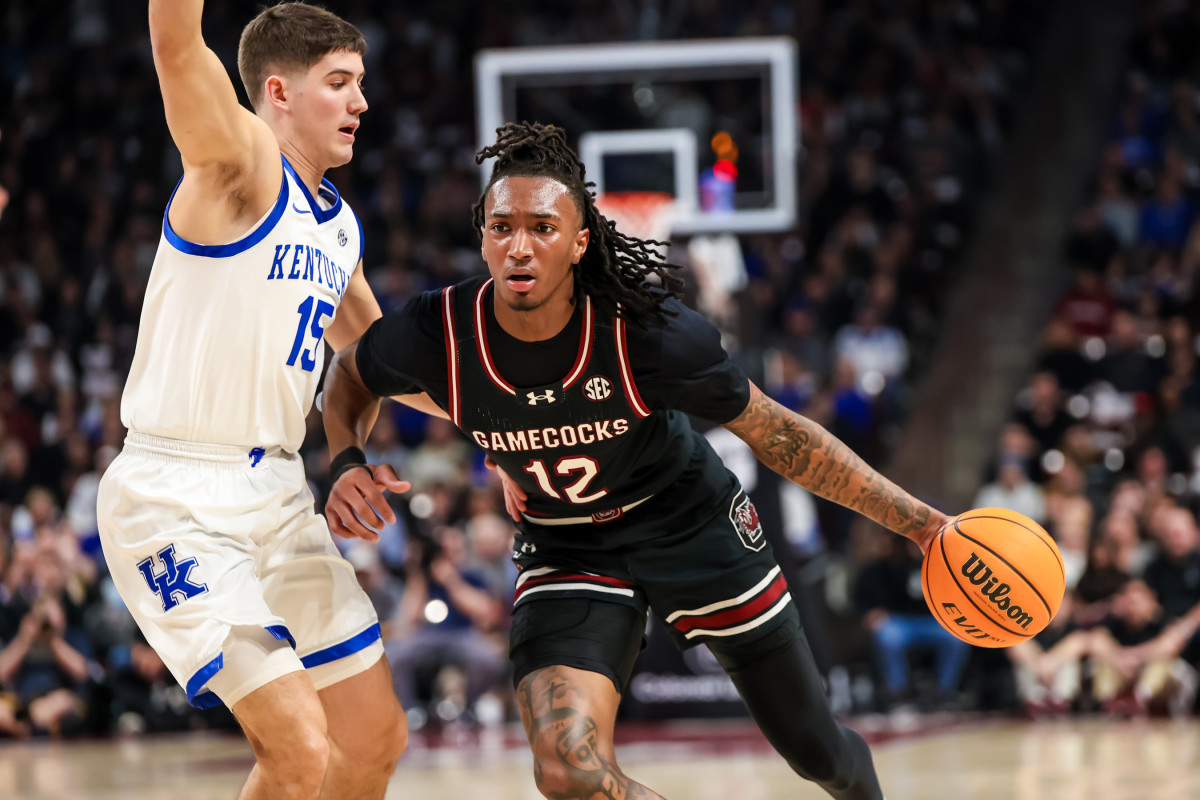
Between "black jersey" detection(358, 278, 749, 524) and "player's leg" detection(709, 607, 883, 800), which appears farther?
"player's leg" detection(709, 607, 883, 800)

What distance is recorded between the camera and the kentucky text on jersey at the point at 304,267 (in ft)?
12.4

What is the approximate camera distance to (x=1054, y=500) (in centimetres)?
1001

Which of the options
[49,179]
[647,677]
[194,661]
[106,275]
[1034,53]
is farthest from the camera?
[1034,53]

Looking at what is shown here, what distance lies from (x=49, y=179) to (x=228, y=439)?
39.8ft

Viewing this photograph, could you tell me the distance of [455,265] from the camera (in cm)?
1352

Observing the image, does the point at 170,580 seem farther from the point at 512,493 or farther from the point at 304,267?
the point at 512,493

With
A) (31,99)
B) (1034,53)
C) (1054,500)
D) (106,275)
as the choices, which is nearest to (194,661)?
(1054,500)

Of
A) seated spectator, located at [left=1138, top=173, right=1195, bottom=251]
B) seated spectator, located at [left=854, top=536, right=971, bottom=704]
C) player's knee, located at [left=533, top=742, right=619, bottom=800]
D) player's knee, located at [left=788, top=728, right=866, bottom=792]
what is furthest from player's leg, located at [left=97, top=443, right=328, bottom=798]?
seated spectator, located at [left=1138, top=173, right=1195, bottom=251]

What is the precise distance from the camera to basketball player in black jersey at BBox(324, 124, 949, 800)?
12.7ft

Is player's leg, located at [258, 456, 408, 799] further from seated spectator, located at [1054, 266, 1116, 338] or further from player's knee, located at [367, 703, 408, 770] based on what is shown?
seated spectator, located at [1054, 266, 1116, 338]

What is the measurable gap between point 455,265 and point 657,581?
378 inches

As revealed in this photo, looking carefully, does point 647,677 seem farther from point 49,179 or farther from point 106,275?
point 49,179

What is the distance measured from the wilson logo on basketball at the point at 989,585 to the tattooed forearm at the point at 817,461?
0.66ft

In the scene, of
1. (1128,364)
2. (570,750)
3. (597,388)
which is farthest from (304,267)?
(1128,364)
